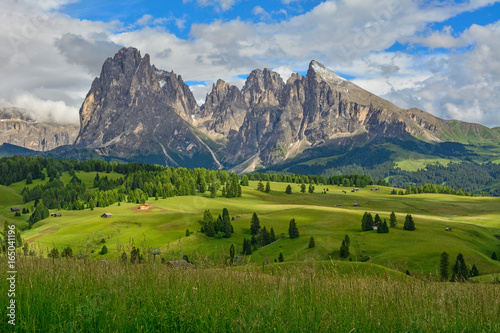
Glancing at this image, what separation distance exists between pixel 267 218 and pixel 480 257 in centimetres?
7943

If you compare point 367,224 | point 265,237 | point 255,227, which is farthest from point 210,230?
point 367,224

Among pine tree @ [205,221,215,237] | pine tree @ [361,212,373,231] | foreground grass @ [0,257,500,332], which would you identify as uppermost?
foreground grass @ [0,257,500,332]

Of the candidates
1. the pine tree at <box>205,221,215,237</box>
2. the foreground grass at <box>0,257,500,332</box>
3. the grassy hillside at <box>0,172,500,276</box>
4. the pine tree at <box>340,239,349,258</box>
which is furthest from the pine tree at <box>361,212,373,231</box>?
the foreground grass at <box>0,257,500,332</box>

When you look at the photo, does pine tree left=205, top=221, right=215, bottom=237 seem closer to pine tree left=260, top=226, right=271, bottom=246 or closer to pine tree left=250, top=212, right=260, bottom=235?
pine tree left=250, top=212, right=260, bottom=235

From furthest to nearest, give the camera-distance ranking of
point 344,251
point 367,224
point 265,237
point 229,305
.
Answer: point 367,224 → point 265,237 → point 344,251 → point 229,305

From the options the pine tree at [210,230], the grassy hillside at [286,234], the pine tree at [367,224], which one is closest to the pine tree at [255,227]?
the grassy hillside at [286,234]

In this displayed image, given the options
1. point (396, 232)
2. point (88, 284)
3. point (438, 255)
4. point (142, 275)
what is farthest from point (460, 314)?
point (396, 232)

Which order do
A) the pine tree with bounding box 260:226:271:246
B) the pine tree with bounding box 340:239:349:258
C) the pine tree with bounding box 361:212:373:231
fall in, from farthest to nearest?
the pine tree with bounding box 361:212:373:231 → the pine tree with bounding box 260:226:271:246 → the pine tree with bounding box 340:239:349:258

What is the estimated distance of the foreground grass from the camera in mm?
7422

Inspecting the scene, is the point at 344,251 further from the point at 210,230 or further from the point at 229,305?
the point at 229,305

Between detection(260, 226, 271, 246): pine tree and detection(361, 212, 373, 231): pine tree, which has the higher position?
detection(361, 212, 373, 231): pine tree

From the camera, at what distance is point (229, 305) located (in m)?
8.43

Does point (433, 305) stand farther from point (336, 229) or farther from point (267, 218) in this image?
point (267, 218)

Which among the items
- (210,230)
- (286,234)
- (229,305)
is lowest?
(210,230)
